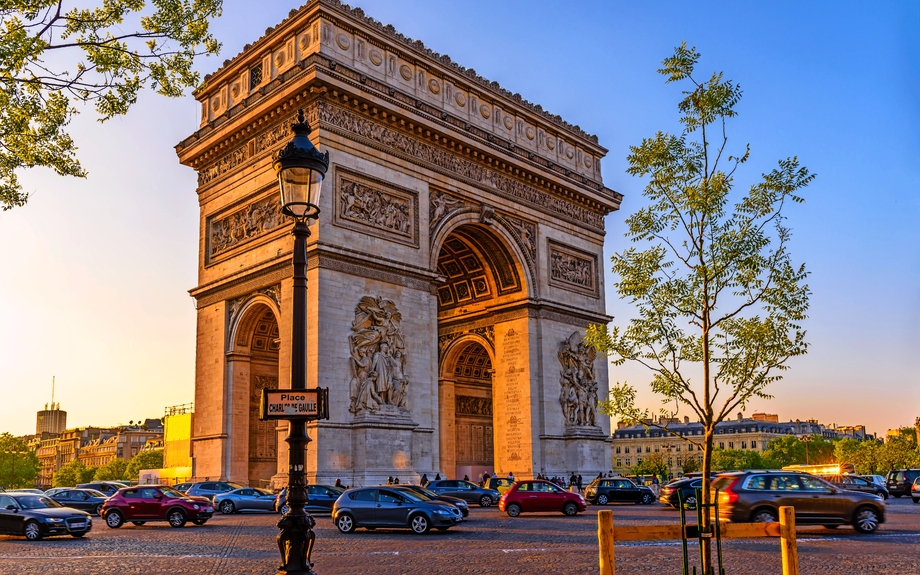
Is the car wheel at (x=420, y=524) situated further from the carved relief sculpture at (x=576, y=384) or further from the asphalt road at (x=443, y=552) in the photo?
the carved relief sculpture at (x=576, y=384)

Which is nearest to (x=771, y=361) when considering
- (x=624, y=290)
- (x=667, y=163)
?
(x=624, y=290)

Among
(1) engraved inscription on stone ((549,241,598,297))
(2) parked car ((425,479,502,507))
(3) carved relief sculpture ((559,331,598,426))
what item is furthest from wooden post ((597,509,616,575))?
(1) engraved inscription on stone ((549,241,598,297))

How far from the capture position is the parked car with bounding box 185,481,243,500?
2956 cm

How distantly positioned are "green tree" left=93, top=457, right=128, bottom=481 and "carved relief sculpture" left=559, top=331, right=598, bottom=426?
108583 mm

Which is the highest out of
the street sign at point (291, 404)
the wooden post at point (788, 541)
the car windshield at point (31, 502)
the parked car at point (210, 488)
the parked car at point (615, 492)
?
the street sign at point (291, 404)

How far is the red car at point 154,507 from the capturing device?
24250 millimetres

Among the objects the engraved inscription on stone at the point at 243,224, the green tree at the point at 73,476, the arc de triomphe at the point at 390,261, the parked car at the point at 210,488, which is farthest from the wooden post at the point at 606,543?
the green tree at the point at 73,476

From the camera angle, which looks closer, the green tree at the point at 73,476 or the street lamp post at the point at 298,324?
the street lamp post at the point at 298,324

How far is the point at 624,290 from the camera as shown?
1064 cm

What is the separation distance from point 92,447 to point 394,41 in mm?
151393

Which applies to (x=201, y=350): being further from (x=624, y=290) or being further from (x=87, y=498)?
(x=624, y=290)

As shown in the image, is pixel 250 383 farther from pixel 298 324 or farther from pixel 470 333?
pixel 298 324

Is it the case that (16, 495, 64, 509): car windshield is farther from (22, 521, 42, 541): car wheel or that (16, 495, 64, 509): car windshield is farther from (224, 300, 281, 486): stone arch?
(224, 300, 281, 486): stone arch

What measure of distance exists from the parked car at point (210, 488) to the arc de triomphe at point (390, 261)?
1522 millimetres
